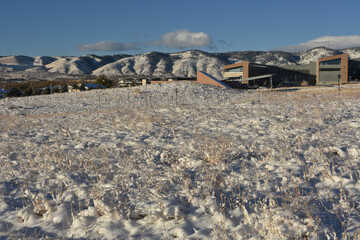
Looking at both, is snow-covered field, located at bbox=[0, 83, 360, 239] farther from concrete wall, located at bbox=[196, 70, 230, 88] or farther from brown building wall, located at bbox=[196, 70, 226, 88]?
brown building wall, located at bbox=[196, 70, 226, 88]

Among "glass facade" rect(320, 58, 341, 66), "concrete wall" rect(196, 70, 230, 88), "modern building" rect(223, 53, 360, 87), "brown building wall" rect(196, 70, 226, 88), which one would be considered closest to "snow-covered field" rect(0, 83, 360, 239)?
"concrete wall" rect(196, 70, 230, 88)

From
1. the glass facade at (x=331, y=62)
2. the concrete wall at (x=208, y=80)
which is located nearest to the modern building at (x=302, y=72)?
the glass facade at (x=331, y=62)

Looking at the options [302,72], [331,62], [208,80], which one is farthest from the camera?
[302,72]

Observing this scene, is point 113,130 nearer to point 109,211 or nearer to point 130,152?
point 130,152

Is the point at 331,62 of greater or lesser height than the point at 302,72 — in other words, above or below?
above

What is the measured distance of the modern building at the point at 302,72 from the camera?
57812mm

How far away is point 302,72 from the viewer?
62312 mm

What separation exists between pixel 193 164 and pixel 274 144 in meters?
2.27

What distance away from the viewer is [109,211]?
13.8 ft

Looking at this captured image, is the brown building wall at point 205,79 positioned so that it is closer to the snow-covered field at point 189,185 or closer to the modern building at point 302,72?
the modern building at point 302,72

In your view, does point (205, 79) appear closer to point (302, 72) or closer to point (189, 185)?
point (302, 72)

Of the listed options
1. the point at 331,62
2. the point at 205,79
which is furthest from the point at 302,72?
the point at 205,79

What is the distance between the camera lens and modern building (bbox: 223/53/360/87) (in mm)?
57812

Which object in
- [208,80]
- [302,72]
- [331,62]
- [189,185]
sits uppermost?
[331,62]
